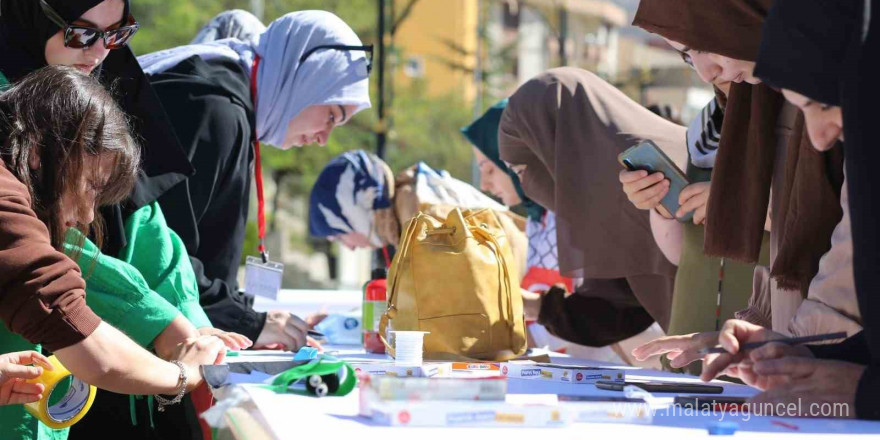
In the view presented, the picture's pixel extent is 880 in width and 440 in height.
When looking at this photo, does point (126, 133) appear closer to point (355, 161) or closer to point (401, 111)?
point (355, 161)

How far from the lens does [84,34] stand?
2953mm

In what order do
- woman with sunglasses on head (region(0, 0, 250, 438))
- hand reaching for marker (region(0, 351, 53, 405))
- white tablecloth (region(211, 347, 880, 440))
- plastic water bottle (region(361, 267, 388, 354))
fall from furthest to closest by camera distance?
1. plastic water bottle (region(361, 267, 388, 354))
2. woman with sunglasses on head (region(0, 0, 250, 438))
3. hand reaching for marker (region(0, 351, 53, 405))
4. white tablecloth (region(211, 347, 880, 440))

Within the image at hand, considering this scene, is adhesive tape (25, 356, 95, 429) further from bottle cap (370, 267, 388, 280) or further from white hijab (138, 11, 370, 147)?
bottle cap (370, 267, 388, 280)

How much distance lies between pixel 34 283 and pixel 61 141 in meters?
0.40

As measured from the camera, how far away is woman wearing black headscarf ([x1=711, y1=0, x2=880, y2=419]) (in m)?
1.65

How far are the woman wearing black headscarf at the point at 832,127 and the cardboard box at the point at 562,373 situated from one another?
20.6 inches

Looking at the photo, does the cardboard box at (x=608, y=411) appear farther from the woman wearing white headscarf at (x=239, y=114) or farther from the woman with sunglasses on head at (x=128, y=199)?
the woman wearing white headscarf at (x=239, y=114)

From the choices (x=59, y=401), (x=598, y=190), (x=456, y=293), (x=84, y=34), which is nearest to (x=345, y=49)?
(x=598, y=190)

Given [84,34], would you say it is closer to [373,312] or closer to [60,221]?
[60,221]

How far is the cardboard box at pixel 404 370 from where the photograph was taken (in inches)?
87.6

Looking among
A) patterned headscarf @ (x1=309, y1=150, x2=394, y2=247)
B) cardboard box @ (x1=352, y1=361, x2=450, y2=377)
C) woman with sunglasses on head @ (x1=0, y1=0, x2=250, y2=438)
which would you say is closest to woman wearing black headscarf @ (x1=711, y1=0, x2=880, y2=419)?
cardboard box @ (x1=352, y1=361, x2=450, y2=377)

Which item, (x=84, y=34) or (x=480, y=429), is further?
(x=84, y=34)

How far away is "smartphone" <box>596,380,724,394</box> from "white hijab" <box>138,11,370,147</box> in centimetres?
200

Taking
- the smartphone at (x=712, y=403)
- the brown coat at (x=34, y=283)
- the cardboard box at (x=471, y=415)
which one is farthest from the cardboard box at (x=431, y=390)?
the brown coat at (x=34, y=283)
